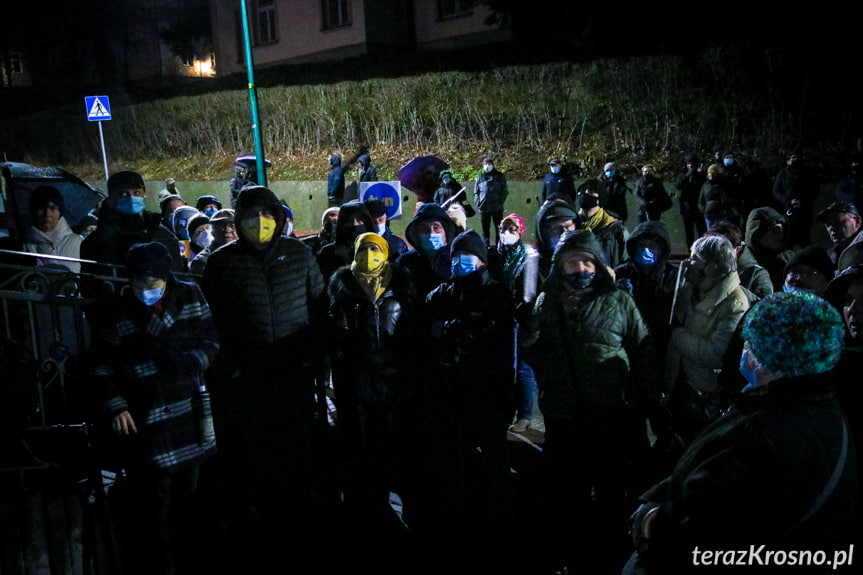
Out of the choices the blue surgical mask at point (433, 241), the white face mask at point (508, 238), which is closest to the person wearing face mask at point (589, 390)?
the blue surgical mask at point (433, 241)

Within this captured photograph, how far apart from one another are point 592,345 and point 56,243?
4.98m

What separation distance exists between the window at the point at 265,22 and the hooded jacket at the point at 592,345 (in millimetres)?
32690

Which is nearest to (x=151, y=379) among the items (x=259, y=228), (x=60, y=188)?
(x=259, y=228)

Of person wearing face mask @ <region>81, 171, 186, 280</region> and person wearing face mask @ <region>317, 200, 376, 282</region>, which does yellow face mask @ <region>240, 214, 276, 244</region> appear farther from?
person wearing face mask @ <region>81, 171, 186, 280</region>

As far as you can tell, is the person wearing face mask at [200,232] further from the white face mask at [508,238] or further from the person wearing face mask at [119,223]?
the white face mask at [508,238]

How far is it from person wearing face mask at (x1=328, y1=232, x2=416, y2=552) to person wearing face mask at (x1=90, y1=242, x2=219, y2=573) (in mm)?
927

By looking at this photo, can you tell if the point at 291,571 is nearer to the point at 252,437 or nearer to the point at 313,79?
the point at 252,437

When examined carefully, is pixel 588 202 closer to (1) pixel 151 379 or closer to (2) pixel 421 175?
(1) pixel 151 379

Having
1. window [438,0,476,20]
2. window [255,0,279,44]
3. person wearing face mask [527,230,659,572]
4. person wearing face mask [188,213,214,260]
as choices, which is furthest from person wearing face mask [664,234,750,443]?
window [255,0,279,44]

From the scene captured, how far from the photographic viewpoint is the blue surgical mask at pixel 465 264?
4.45 meters

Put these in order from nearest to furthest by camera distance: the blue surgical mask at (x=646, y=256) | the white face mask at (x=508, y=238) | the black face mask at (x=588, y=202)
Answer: the blue surgical mask at (x=646, y=256) < the white face mask at (x=508, y=238) < the black face mask at (x=588, y=202)

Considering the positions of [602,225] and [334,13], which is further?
[334,13]

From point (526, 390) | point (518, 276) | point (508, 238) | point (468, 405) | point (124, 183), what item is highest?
point (124, 183)

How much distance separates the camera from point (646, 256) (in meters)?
5.12
